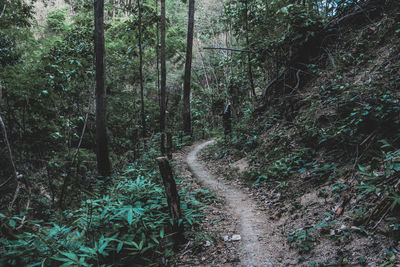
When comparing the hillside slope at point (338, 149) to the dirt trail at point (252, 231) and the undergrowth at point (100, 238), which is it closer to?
the dirt trail at point (252, 231)

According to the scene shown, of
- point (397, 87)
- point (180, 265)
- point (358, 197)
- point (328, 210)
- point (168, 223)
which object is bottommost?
point (180, 265)

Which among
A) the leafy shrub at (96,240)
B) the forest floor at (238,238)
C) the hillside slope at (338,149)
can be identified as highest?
the hillside slope at (338,149)

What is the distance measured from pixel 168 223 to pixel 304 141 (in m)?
4.08

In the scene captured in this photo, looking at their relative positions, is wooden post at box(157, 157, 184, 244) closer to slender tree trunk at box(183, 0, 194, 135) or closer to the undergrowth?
the undergrowth

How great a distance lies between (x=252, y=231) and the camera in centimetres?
427

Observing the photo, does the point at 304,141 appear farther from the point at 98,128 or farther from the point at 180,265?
the point at 98,128

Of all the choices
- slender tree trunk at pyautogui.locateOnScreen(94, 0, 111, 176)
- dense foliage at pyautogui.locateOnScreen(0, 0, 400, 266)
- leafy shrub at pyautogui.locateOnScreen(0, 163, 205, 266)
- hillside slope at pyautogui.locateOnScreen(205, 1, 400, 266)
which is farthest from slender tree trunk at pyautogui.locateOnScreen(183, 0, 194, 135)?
leafy shrub at pyautogui.locateOnScreen(0, 163, 205, 266)

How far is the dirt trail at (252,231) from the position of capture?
3.47 metres

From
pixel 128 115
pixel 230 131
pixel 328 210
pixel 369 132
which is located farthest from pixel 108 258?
pixel 128 115

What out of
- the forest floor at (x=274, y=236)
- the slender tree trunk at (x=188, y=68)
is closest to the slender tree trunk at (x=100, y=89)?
the forest floor at (x=274, y=236)

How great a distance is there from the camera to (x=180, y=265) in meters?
3.57

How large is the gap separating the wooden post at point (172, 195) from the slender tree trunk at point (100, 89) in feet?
16.0

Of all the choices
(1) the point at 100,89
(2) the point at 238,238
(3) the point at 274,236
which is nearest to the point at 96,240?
(2) the point at 238,238

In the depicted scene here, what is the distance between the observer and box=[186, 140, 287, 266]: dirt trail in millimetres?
3466
